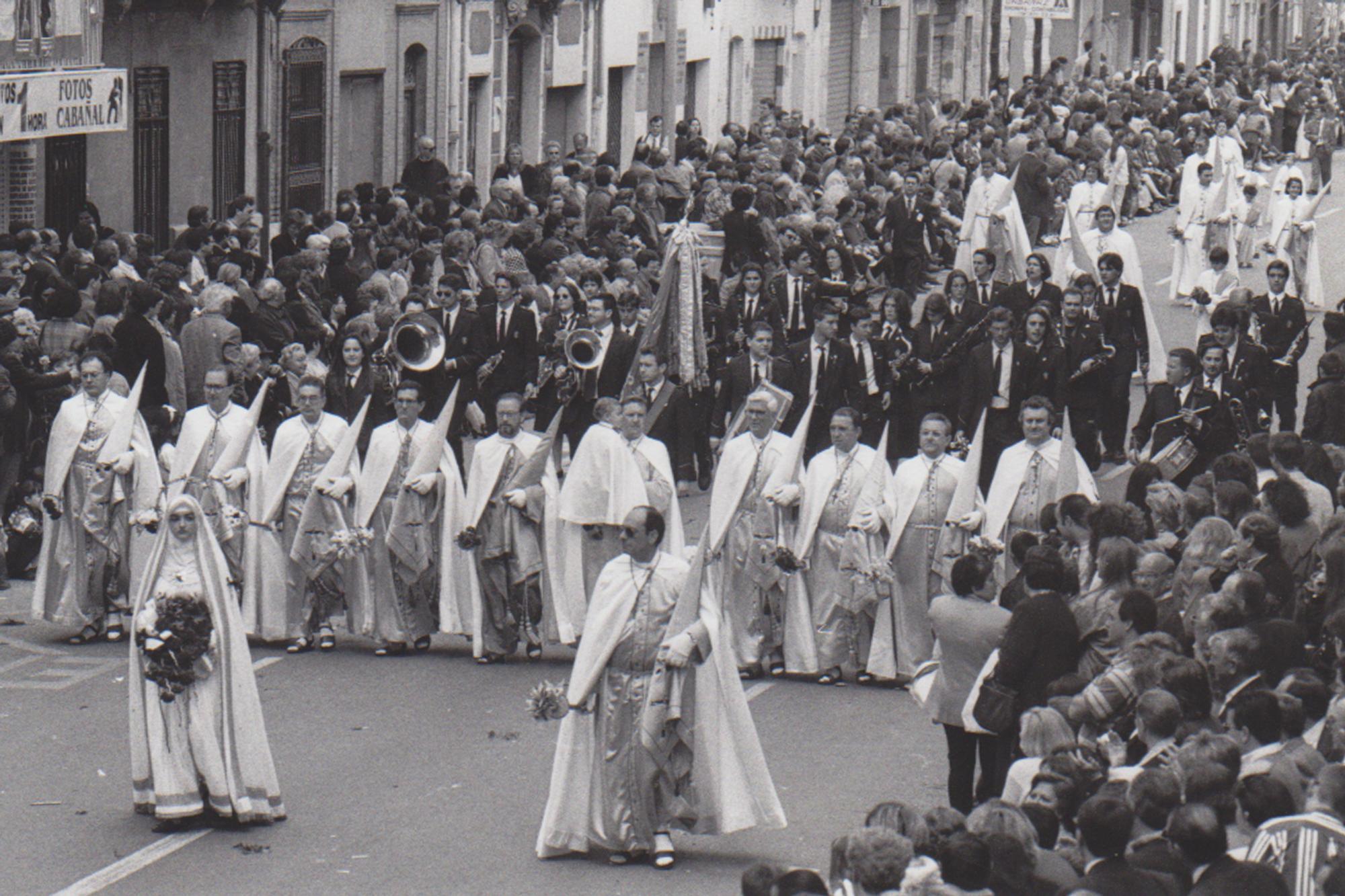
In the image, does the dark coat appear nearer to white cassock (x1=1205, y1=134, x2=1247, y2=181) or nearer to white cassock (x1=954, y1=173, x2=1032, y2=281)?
white cassock (x1=954, y1=173, x2=1032, y2=281)

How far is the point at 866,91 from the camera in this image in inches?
1935

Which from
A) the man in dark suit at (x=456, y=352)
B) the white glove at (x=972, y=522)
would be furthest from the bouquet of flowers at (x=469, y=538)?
the man in dark suit at (x=456, y=352)

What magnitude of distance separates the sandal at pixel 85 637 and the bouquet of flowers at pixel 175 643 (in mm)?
3988

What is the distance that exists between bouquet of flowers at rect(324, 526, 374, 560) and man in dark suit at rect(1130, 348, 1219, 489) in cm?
475

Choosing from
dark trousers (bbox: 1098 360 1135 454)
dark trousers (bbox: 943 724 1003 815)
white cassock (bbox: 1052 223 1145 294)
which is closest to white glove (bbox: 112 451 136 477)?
dark trousers (bbox: 943 724 1003 815)

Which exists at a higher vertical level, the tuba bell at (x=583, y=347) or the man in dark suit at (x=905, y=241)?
the man in dark suit at (x=905, y=241)

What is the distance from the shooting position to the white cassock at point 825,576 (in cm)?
1392

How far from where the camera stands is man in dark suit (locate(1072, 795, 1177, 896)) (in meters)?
7.11

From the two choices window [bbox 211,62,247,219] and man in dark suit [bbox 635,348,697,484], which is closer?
man in dark suit [bbox 635,348,697,484]

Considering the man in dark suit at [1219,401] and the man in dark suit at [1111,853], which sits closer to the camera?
the man in dark suit at [1111,853]

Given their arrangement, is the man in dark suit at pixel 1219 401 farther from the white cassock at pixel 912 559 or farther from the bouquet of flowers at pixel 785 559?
the bouquet of flowers at pixel 785 559

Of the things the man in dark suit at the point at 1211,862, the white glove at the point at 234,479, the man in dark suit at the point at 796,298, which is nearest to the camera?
the man in dark suit at the point at 1211,862

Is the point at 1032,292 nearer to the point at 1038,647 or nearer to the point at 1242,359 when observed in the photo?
the point at 1242,359

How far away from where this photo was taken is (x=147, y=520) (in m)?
13.5
